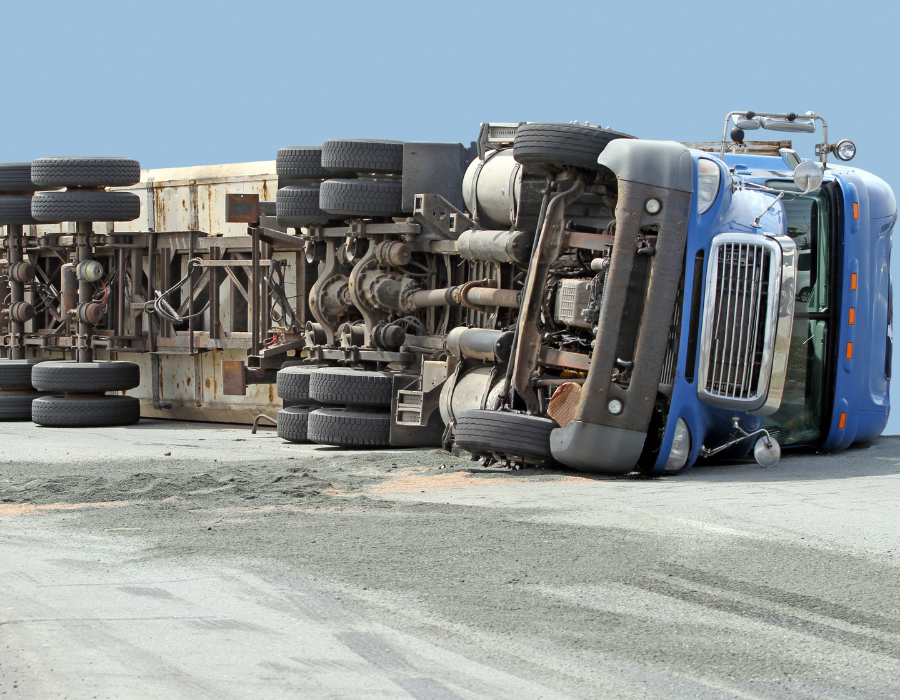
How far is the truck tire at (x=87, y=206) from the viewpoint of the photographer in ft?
54.7

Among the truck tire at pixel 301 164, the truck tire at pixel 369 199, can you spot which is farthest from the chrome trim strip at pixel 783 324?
the truck tire at pixel 301 164

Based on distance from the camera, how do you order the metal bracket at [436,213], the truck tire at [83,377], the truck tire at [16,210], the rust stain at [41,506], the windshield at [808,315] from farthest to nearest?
the truck tire at [16,210], the truck tire at [83,377], the metal bracket at [436,213], the windshield at [808,315], the rust stain at [41,506]

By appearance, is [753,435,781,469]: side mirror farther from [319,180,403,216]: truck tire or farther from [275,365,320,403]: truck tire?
[275,365,320,403]: truck tire

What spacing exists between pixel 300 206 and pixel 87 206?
400 centimetres

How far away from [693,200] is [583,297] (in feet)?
3.51

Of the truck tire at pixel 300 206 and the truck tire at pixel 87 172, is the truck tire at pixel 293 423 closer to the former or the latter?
the truck tire at pixel 300 206

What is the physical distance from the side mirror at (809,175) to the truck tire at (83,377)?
962cm

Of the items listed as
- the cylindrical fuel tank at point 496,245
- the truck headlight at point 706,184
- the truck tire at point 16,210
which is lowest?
the cylindrical fuel tank at point 496,245

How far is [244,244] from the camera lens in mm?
15836

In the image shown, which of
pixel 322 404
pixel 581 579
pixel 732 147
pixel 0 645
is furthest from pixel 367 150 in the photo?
pixel 0 645

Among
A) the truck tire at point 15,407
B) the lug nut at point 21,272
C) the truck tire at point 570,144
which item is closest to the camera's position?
the truck tire at point 570,144

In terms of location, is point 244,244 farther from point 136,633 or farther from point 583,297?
point 136,633

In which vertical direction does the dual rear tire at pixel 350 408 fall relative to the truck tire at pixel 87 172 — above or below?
below

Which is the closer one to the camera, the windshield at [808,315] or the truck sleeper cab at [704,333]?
the truck sleeper cab at [704,333]
